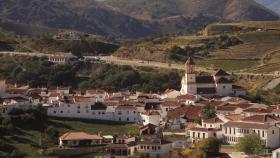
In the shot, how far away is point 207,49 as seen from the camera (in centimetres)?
10231

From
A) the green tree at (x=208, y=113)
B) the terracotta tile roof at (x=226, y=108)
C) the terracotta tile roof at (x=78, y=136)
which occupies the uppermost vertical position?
the terracotta tile roof at (x=226, y=108)

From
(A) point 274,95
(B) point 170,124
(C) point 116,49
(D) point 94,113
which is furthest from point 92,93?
(C) point 116,49

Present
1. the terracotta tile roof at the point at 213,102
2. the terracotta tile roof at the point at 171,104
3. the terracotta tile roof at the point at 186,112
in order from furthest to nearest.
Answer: the terracotta tile roof at the point at 171,104 < the terracotta tile roof at the point at 213,102 < the terracotta tile roof at the point at 186,112

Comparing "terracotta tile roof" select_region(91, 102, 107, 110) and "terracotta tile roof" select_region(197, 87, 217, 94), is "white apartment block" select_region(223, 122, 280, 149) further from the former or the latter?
"terracotta tile roof" select_region(197, 87, 217, 94)

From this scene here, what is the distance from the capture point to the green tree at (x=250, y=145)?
157 feet

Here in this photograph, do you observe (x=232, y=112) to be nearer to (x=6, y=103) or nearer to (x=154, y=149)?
(x=154, y=149)

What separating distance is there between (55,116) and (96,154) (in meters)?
11.0

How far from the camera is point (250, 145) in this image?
158 ft

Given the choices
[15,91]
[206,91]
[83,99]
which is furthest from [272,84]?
[15,91]

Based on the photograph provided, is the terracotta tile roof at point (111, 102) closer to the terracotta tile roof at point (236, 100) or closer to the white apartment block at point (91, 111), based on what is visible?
the white apartment block at point (91, 111)

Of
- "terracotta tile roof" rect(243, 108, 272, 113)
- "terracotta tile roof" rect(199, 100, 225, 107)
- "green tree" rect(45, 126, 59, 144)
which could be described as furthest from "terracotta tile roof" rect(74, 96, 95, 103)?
"terracotta tile roof" rect(243, 108, 272, 113)

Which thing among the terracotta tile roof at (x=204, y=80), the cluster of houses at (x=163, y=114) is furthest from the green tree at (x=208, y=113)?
the terracotta tile roof at (x=204, y=80)

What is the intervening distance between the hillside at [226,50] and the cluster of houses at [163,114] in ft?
75.7

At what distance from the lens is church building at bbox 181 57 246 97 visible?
6949 cm
